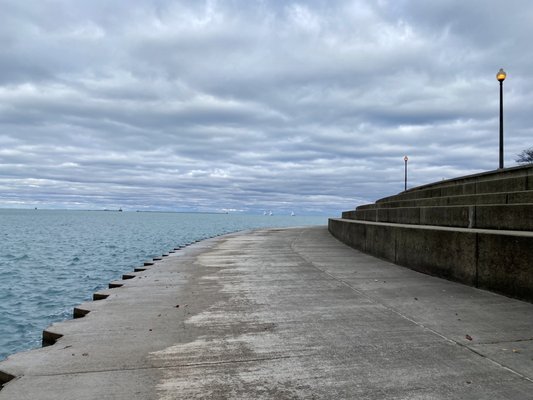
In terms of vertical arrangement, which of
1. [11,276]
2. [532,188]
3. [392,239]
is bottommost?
[11,276]

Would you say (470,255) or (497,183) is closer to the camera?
(470,255)

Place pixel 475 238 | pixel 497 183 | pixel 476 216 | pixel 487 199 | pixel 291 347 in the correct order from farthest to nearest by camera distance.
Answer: pixel 497 183 < pixel 487 199 < pixel 476 216 < pixel 475 238 < pixel 291 347

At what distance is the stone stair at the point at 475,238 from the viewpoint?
6.70 metres

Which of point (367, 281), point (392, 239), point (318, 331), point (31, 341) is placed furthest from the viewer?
point (392, 239)

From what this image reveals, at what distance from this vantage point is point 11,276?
827 inches

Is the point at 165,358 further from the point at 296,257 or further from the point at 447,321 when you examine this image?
the point at 296,257

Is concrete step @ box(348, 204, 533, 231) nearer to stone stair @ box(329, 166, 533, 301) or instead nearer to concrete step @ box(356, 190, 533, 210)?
stone stair @ box(329, 166, 533, 301)

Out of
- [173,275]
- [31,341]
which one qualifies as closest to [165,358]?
[173,275]

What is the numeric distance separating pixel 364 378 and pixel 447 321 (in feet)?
7.69

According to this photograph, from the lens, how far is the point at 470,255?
7727 millimetres

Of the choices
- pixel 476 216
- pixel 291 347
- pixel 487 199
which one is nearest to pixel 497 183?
pixel 487 199

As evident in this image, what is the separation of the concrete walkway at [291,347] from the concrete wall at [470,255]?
291mm

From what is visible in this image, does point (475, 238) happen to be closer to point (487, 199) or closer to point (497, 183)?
point (487, 199)

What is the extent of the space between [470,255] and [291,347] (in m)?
4.57
